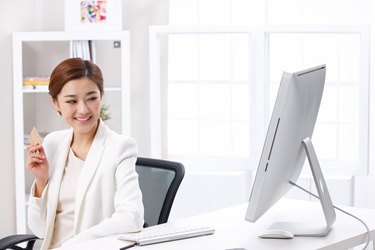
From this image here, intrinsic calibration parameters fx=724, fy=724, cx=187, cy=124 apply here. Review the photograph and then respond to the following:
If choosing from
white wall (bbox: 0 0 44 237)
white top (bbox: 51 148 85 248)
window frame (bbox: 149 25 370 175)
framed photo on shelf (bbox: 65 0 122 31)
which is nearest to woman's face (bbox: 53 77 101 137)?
white top (bbox: 51 148 85 248)

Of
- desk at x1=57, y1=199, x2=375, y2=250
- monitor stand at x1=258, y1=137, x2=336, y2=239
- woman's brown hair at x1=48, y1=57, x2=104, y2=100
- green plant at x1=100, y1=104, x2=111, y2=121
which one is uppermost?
woman's brown hair at x1=48, y1=57, x2=104, y2=100

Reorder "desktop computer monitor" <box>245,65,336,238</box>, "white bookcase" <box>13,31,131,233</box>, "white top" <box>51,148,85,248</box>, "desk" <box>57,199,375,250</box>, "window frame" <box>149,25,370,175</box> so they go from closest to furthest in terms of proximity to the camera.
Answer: "desktop computer monitor" <box>245,65,336,238</box> → "desk" <box>57,199,375,250</box> → "white top" <box>51,148,85,248</box> → "window frame" <box>149,25,370,175</box> → "white bookcase" <box>13,31,131,233</box>

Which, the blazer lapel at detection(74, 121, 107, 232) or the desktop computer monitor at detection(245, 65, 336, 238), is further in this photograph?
the blazer lapel at detection(74, 121, 107, 232)

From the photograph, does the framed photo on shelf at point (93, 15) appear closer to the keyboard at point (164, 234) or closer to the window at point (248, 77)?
the window at point (248, 77)

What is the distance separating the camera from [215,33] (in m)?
5.17

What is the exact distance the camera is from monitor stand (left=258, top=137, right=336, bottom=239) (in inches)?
105

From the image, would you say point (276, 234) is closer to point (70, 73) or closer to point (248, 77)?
point (70, 73)

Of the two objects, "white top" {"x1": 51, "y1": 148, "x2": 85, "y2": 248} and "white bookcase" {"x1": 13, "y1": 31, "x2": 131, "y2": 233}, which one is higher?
"white bookcase" {"x1": 13, "y1": 31, "x2": 131, "y2": 233}

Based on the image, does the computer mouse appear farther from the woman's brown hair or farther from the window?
the window

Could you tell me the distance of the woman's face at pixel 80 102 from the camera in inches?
118

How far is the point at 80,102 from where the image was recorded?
9.87 ft

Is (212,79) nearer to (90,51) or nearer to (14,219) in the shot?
(90,51)

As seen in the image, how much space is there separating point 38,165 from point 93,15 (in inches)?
98.0

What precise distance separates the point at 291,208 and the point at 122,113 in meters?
2.37
